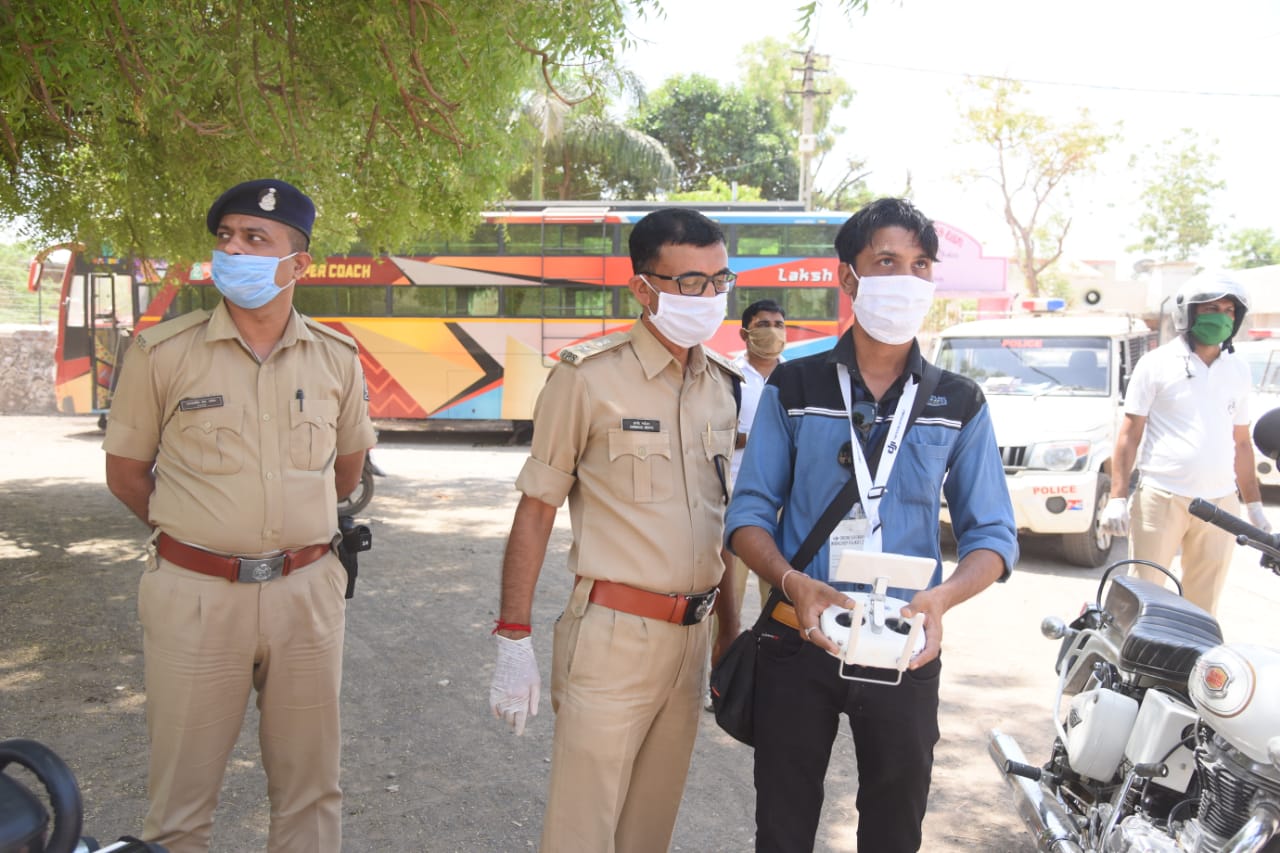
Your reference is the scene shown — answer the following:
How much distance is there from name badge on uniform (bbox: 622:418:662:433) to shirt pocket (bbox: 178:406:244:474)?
109 centimetres

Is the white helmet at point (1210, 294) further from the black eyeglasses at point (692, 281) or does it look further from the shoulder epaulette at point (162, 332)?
the shoulder epaulette at point (162, 332)

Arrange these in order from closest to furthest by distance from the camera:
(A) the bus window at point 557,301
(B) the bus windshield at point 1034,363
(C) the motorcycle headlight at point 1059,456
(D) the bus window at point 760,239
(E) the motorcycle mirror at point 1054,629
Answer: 1. (E) the motorcycle mirror at point 1054,629
2. (C) the motorcycle headlight at point 1059,456
3. (B) the bus windshield at point 1034,363
4. (D) the bus window at point 760,239
5. (A) the bus window at point 557,301

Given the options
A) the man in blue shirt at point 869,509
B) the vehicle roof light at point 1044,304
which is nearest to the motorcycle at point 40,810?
the man in blue shirt at point 869,509

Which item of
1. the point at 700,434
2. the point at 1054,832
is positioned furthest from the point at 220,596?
the point at 1054,832

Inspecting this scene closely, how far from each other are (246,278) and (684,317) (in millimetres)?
1233

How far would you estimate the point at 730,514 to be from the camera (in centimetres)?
235

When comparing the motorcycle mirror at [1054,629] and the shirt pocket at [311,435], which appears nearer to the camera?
the shirt pocket at [311,435]

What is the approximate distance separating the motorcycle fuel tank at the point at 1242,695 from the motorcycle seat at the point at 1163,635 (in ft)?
1.17

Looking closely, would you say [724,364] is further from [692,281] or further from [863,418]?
[863,418]

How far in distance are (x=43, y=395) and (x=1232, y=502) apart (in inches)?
877

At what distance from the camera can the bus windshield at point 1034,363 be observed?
873 cm

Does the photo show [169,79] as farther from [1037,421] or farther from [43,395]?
[43,395]

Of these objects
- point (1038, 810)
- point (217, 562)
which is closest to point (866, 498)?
point (1038, 810)

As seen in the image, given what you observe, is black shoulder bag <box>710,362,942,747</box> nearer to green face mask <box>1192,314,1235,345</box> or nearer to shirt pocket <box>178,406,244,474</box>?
shirt pocket <box>178,406,244,474</box>
